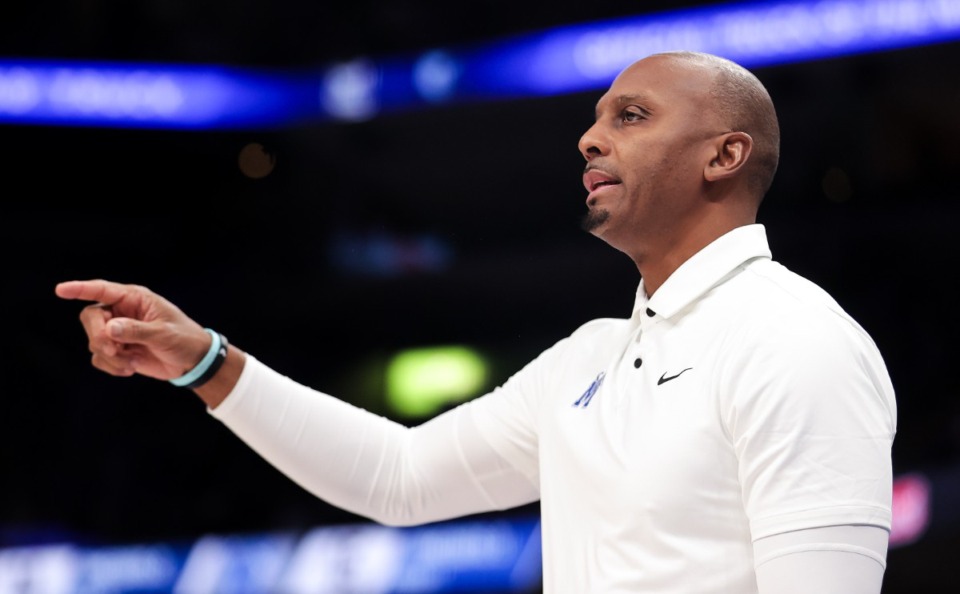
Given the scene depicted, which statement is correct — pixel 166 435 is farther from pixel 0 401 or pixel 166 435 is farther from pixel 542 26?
pixel 542 26

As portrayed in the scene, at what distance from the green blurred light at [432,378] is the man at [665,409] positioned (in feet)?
16.6

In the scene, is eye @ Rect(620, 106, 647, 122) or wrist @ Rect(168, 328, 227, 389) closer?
eye @ Rect(620, 106, 647, 122)

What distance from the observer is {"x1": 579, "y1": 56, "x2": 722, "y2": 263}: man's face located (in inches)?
66.9

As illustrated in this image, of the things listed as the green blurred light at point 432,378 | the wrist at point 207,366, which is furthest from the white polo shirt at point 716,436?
the green blurred light at point 432,378

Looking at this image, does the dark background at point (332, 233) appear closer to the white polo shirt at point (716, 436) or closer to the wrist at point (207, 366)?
the white polo shirt at point (716, 436)

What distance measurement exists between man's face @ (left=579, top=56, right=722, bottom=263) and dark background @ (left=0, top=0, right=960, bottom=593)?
440 cm

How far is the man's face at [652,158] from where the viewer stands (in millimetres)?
1699

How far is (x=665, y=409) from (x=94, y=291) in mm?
933

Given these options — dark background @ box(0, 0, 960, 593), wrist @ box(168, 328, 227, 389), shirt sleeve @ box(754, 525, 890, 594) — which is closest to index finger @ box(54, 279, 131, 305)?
wrist @ box(168, 328, 227, 389)

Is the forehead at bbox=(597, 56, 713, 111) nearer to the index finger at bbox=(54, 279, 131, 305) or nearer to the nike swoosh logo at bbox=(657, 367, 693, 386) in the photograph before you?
the nike swoosh logo at bbox=(657, 367, 693, 386)

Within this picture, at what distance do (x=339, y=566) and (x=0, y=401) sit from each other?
89.2 inches

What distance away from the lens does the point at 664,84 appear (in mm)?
1742

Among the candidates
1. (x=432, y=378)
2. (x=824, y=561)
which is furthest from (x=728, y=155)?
(x=432, y=378)

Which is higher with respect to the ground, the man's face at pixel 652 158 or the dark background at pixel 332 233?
the dark background at pixel 332 233
